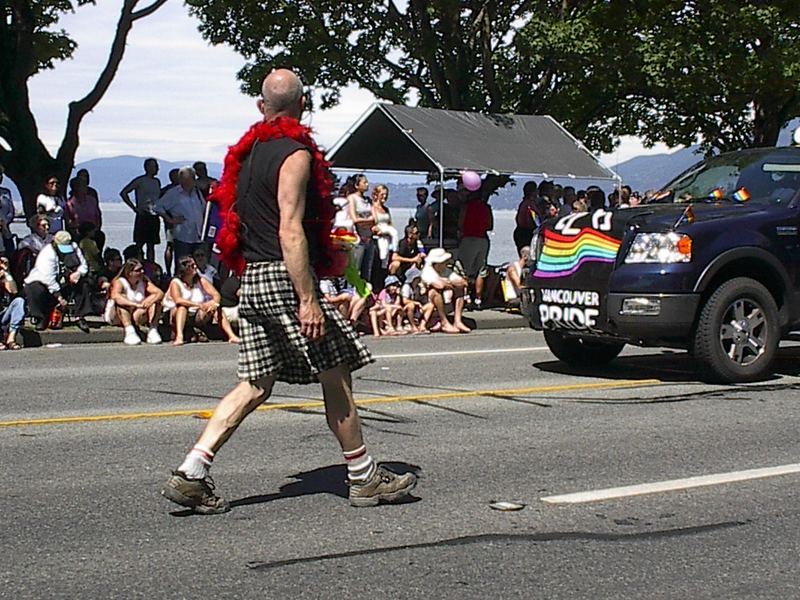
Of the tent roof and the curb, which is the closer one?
the curb

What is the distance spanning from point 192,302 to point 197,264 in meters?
0.79

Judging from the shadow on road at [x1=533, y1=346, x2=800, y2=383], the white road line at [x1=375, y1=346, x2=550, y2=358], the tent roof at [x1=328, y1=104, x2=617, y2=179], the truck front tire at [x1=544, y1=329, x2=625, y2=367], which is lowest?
the white road line at [x1=375, y1=346, x2=550, y2=358]

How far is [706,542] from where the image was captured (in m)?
5.68

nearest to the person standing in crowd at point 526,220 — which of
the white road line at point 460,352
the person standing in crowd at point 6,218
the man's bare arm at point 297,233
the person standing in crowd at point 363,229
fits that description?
the person standing in crowd at point 363,229

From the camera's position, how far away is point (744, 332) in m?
10.6

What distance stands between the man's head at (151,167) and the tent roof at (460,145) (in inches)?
122

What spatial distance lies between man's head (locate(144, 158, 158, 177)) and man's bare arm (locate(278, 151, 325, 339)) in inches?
515

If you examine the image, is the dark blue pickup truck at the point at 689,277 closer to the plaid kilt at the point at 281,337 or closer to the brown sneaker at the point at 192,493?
the plaid kilt at the point at 281,337

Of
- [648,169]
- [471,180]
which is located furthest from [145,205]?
[648,169]

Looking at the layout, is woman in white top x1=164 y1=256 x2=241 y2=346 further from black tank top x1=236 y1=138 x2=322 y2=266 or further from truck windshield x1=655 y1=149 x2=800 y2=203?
black tank top x1=236 y1=138 x2=322 y2=266

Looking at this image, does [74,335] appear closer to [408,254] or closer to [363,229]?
[363,229]

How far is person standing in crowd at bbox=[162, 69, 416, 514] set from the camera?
5.84 meters

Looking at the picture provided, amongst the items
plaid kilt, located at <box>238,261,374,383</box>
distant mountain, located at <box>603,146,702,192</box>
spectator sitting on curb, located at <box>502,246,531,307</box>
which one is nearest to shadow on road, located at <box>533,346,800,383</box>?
plaid kilt, located at <box>238,261,374,383</box>

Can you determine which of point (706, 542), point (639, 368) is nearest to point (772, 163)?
point (639, 368)
